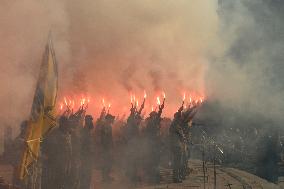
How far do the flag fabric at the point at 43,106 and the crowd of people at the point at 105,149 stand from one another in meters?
5.26

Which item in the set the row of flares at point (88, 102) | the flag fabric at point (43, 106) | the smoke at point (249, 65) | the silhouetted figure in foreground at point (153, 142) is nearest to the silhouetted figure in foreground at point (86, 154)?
the row of flares at point (88, 102)

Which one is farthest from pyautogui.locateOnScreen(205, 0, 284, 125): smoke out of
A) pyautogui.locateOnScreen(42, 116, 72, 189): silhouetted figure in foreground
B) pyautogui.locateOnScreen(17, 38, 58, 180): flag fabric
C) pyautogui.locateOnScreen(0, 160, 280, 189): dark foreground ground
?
pyautogui.locateOnScreen(17, 38, 58, 180): flag fabric

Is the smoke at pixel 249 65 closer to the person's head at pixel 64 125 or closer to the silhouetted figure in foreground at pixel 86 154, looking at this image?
the silhouetted figure in foreground at pixel 86 154

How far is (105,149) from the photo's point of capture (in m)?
13.0

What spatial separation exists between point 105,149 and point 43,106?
25.3 ft

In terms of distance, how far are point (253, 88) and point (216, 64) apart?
79.9 inches

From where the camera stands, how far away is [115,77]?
1766 cm

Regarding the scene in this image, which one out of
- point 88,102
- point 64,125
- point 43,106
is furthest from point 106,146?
point 43,106

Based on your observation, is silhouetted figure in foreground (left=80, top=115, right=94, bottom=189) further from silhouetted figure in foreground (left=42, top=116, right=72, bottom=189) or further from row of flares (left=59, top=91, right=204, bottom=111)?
row of flares (left=59, top=91, right=204, bottom=111)

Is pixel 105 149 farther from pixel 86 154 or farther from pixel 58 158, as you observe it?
pixel 58 158

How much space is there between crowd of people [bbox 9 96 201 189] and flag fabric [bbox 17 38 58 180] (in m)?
5.26

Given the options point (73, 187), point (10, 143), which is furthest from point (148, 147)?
point (10, 143)

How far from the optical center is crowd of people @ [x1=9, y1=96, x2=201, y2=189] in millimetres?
11156

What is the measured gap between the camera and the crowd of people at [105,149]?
11.2 meters
